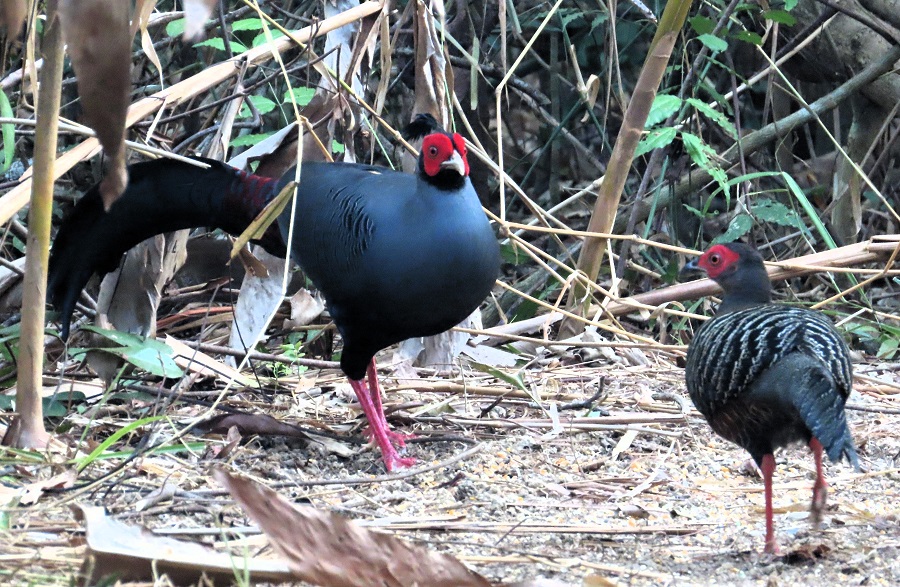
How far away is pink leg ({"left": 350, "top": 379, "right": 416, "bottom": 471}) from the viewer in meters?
3.39

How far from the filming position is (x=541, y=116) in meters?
6.62

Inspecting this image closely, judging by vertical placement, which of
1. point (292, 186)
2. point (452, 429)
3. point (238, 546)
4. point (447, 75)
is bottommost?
point (452, 429)

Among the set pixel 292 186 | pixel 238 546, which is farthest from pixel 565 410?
pixel 238 546

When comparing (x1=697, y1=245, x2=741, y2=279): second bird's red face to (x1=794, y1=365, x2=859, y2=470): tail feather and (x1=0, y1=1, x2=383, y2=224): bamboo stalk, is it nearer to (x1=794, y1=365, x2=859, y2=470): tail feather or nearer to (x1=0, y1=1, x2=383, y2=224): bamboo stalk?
(x1=794, y1=365, x2=859, y2=470): tail feather

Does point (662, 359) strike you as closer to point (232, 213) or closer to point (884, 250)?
point (884, 250)

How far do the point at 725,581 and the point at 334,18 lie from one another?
2621 millimetres

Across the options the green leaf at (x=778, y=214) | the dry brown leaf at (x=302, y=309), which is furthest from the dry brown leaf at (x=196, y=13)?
the green leaf at (x=778, y=214)

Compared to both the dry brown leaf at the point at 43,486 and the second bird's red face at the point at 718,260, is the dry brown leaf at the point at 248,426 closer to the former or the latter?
the dry brown leaf at the point at 43,486

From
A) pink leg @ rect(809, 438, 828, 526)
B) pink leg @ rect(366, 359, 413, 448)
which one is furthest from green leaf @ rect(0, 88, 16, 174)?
pink leg @ rect(809, 438, 828, 526)

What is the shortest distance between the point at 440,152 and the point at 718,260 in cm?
95

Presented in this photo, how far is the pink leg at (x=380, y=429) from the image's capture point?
3.39 meters

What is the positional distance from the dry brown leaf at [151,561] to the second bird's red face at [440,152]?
1.76 m

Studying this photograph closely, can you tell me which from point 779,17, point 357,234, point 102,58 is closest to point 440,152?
point 357,234

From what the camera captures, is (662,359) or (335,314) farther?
(662,359)
